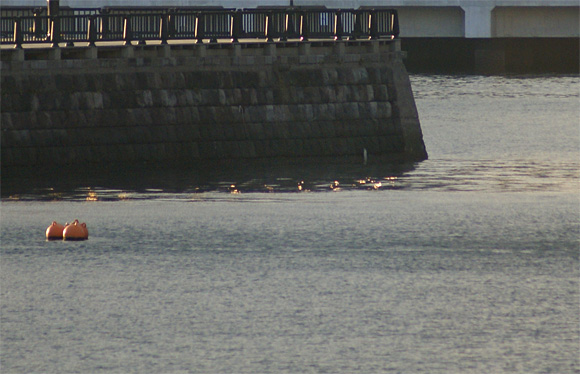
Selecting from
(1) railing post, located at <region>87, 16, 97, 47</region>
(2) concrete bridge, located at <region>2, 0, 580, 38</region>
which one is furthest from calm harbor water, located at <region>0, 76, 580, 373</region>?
(2) concrete bridge, located at <region>2, 0, 580, 38</region>

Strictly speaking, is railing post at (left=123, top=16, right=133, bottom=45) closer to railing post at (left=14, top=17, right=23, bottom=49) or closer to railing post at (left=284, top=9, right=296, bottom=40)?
railing post at (left=14, top=17, right=23, bottom=49)

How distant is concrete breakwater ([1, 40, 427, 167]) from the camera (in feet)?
136

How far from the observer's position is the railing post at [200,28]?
150 feet

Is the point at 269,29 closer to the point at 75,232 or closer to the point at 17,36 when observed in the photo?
the point at 17,36

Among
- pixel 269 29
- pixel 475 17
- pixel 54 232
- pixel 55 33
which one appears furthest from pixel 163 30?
pixel 475 17

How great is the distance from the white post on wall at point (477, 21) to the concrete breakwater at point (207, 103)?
56.6 metres

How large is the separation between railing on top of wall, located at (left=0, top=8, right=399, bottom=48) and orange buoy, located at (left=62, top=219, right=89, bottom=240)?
45.5 feet

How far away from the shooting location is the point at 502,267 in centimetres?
2648

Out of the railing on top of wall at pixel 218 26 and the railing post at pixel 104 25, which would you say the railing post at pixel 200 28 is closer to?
the railing on top of wall at pixel 218 26

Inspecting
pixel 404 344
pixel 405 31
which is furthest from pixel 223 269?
pixel 405 31

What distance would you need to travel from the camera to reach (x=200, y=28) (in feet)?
150

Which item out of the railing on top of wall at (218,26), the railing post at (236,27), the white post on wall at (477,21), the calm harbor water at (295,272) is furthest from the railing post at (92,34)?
the white post on wall at (477,21)

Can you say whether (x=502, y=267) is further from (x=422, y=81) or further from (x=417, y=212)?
(x=422, y=81)

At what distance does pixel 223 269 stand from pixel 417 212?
943cm
